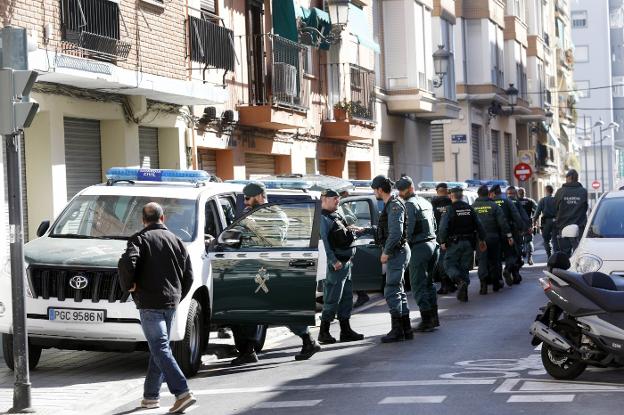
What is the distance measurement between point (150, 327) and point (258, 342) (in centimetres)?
371

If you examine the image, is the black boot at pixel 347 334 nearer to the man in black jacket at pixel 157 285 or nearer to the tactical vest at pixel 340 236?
the tactical vest at pixel 340 236

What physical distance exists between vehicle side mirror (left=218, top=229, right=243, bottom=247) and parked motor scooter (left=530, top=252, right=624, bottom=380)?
3.05 meters

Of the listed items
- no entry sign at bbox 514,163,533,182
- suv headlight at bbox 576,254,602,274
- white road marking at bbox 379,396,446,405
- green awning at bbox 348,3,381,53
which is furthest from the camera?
no entry sign at bbox 514,163,533,182

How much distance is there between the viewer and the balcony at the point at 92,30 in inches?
731

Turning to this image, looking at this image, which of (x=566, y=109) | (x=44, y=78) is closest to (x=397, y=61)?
(x=44, y=78)

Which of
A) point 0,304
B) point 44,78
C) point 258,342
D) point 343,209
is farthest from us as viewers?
point 343,209

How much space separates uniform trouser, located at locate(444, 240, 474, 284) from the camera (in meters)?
20.0

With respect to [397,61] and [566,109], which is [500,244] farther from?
[566,109]

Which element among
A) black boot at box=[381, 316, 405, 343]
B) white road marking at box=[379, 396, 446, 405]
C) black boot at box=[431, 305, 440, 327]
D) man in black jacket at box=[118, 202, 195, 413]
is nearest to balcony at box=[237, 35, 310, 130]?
black boot at box=[431, 305, 440, 327]

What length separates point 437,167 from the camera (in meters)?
46.8

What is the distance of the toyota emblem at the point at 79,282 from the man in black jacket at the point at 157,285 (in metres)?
2.01

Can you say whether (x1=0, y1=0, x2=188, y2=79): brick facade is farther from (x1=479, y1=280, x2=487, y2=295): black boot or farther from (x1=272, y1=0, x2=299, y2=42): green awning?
(x1=479, y1=280, x2=487, y2=295): black boot

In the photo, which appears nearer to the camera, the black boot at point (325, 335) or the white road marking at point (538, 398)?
the white road marking at point (538, 398)

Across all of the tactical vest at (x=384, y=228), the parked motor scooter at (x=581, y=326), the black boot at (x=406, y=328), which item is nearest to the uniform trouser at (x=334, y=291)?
the tactical vest at (x=384, y=228)
